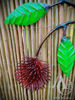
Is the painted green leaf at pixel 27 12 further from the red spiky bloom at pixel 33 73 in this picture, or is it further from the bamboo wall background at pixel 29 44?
the red spiky bloom at pixel 33 73

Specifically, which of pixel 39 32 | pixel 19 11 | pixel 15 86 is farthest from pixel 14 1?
pixel 15 86

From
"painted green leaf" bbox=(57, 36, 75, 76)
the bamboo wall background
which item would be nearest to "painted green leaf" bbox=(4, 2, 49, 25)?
the bamboo wall background

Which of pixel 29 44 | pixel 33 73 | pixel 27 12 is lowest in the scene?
pixel 33 73

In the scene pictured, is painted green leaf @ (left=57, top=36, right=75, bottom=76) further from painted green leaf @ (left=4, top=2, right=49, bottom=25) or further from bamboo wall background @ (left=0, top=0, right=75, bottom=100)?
painted green leaf @ (left=4, top=2, right=49, bottom=25)

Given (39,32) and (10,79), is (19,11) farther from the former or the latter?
(10,79)

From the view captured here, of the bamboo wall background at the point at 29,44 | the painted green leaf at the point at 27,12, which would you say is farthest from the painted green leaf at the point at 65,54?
the painted green leaf at the point at 27,12

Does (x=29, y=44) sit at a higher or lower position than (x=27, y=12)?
lower
